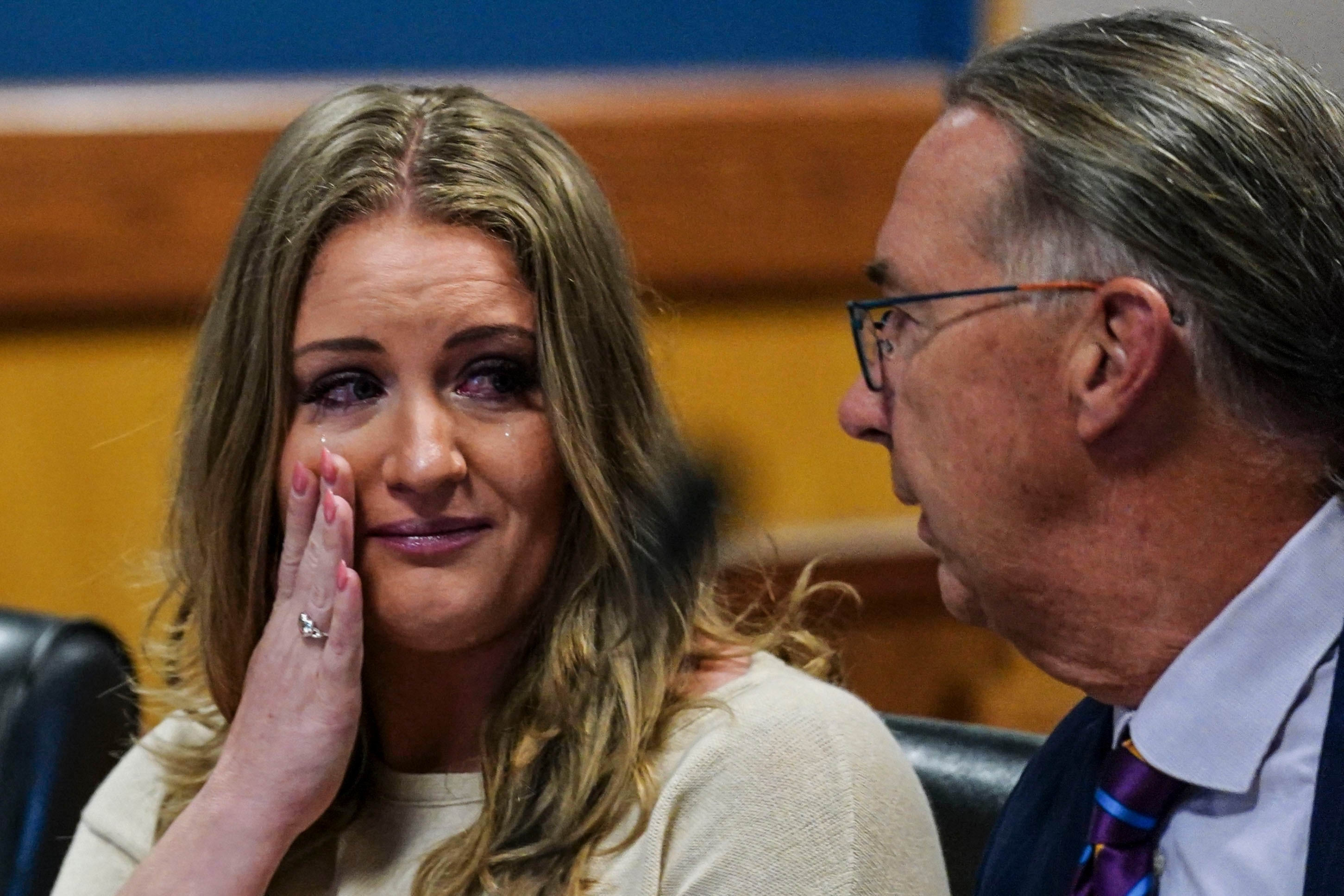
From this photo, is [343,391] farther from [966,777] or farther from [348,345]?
[966,777]

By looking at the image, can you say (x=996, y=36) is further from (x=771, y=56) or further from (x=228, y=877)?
(x=228, y=877)

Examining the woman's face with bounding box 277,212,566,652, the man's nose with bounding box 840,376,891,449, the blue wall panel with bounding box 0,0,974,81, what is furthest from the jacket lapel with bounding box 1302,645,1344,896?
the blue wall panel with bounding box 0,0,974,81

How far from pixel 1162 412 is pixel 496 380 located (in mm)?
634

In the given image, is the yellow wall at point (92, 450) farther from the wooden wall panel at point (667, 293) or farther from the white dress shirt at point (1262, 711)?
the white dress shirt at point (1262, 711)

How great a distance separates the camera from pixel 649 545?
5.15 ft

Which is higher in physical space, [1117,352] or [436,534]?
[1117,352]

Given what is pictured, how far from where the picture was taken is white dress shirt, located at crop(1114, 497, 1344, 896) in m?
1.12

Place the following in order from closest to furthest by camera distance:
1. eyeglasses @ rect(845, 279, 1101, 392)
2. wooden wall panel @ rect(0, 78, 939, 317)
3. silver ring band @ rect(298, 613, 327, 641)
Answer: eyeglasses @ rect(845, 279, 1101, 392)
silver ring band @ rect(298, 613, 327, 641)
wooden wall panel @ rect(0, 78, 939, 317)

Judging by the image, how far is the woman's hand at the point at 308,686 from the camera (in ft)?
4.91

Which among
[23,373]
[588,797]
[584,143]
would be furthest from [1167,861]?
[23,373]

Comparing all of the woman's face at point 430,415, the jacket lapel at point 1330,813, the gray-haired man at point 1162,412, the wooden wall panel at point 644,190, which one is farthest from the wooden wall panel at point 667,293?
the jacket lapel at point 1330,813

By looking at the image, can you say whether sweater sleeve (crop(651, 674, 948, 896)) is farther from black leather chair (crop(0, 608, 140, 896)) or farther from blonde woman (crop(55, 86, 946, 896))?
black leather chair (crop(0, 608, 140, 896))

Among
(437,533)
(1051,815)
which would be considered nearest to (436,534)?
(437,533)

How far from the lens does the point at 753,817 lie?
144 cm
